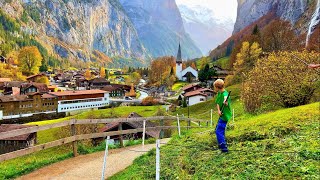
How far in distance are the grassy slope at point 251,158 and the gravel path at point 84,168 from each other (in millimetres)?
795

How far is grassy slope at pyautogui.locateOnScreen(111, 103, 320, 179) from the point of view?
717 cm

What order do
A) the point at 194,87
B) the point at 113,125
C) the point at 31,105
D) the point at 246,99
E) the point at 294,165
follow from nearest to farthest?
1. the point at 294,165
2. the point at 246,99
3. the point at 113,125
4. the point at 31,105
5. the point at 194,87

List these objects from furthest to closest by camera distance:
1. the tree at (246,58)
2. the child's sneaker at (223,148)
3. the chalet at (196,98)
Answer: the chalet at (196,98) < the tree at (246,58) < the child's sneaker at (223,148)

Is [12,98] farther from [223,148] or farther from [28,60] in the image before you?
[223,148]

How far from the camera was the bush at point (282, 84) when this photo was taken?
1042 inches

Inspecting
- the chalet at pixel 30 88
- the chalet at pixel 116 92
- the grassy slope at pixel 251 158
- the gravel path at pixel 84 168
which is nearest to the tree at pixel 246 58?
the chalet at pixel 30 88

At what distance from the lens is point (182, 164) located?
28.5ft

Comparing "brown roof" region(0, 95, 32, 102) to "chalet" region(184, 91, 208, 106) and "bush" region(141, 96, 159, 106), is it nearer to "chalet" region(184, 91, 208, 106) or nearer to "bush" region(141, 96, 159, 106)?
"bush" region(141, 96, 159, 106)

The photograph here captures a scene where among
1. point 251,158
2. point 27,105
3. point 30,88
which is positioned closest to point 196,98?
point 27,105

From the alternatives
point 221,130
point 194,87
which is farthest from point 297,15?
point 221,130

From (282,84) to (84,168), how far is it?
21.3 metres

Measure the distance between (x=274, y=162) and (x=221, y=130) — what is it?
2.14 meters

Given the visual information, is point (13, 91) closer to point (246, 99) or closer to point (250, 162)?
point (246, 99)

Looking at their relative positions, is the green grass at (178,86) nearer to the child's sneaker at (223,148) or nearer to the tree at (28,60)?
the tree at (28,60)
